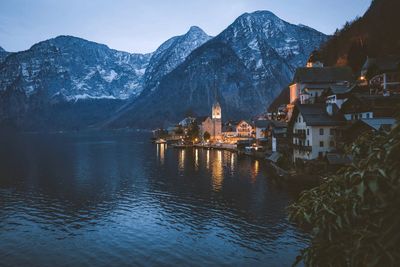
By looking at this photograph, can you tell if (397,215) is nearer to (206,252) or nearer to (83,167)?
(206,252)

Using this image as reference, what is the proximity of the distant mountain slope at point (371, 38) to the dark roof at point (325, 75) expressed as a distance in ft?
36.6

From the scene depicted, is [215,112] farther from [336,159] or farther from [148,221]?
[148,221]

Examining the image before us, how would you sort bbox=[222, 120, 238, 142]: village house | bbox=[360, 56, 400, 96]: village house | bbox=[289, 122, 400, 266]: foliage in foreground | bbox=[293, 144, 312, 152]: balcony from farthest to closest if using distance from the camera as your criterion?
bbox=[222, 120, 238, 142]: village house
bbox=[360, 56, 400, 96]: village house
bbox=[293, 144, 312, 152]: balcony
bbox=[289, 122, 400, 266]: foliage in foreground

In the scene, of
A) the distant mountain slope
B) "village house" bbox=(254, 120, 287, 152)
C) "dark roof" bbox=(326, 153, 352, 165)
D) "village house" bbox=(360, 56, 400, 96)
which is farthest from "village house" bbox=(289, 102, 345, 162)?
the distant mountain slope

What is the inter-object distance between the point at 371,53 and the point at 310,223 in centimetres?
12146

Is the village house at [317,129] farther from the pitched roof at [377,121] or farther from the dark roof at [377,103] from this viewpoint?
the pitched roof at [377,121]

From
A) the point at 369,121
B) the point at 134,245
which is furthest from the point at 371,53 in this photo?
the point at 134,245

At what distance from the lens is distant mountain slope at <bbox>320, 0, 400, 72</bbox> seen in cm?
11012

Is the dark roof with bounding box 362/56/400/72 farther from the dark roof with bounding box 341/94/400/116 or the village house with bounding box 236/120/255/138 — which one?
the village house with bounding box 236/120/255/138

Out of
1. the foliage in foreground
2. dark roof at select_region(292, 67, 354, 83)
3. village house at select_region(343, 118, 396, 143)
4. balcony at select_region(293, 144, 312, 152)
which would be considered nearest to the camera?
the foliage in foreground

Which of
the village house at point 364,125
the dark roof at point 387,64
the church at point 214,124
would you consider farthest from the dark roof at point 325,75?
the church at point 214,124

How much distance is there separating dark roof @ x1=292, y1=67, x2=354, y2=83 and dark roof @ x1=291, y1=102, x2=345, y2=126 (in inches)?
1641

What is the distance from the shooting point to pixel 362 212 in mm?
7207

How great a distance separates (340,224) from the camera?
7.35 m
